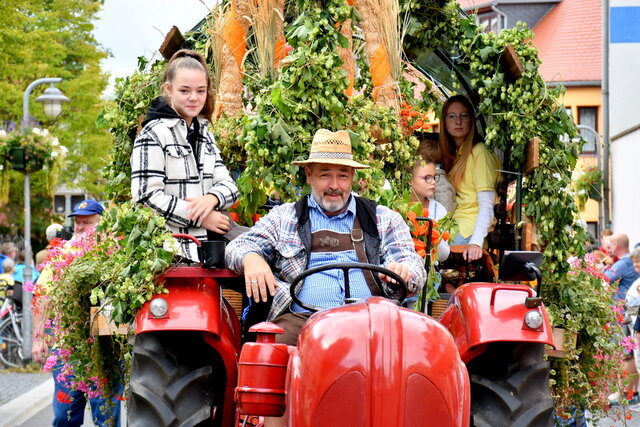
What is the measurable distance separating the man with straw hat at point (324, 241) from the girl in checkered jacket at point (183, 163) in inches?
14.7

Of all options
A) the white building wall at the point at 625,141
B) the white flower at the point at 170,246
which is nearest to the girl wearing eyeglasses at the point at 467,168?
the white flower at the point at 170,246

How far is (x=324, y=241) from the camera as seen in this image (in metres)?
5.82

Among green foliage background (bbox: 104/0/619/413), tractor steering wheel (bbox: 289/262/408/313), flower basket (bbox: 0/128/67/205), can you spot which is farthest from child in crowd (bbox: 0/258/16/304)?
tractor steering wheel (bbox: 289/262/408/313)

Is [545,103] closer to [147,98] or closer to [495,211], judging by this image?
[495,211]

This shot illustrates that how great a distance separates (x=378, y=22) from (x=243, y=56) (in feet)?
3.49

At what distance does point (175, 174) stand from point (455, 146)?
10.8ft

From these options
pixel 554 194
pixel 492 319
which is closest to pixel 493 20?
pixel 554 194

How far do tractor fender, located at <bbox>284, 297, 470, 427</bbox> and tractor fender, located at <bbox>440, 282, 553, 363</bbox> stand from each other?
858 millimetres

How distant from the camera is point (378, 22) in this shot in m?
8.34

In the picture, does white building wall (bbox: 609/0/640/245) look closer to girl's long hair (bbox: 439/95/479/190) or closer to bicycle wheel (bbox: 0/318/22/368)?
bicycle wheel (bbox: 0/318/22/368)

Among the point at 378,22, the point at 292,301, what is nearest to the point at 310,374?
the point at 292,301

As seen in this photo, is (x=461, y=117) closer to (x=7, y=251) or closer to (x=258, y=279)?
(x=258, y=279)

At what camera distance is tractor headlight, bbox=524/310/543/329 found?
5.15m

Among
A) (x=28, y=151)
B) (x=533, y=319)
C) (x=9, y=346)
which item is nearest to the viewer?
(x=533, y=319)
